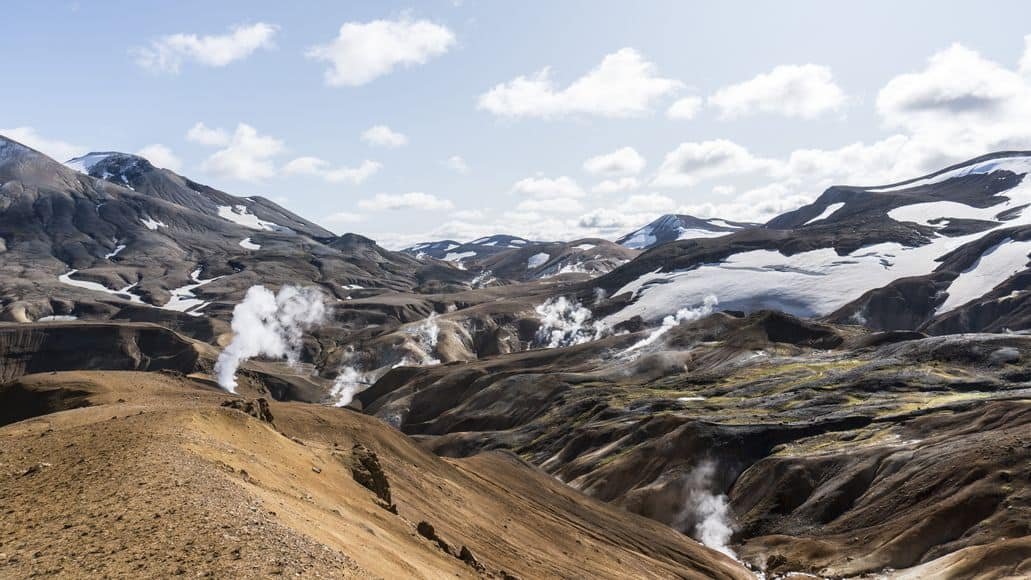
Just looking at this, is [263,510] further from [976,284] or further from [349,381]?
[976,284]

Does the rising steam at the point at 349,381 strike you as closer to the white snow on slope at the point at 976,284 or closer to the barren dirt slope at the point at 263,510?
the barren dirt slope at the point at 263,510

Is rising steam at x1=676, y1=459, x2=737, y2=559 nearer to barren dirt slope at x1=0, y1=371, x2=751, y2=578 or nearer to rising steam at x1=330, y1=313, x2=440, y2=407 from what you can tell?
barren dirt slope at x1=0, y1=371, x2=751, y2=578

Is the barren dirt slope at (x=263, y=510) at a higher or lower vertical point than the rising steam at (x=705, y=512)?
higher

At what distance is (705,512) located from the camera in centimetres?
6700

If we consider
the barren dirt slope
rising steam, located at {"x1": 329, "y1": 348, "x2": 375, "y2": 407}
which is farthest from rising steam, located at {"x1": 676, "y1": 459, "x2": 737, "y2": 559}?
rising steam, located at {"x1": 329, "y1": 348, "x2": 375, "y2": 407}

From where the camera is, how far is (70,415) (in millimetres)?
32188

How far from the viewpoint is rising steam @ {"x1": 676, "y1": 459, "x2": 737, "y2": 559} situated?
206 ft

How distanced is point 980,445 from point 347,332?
162 metres

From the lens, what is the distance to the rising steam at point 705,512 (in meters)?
62.9

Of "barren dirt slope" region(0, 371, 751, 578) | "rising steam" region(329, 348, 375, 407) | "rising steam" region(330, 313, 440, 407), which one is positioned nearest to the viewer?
"barren dirt slope" region(0, 371, 751, 578)

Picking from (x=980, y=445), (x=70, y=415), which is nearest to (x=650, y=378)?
(x=980, y=445)

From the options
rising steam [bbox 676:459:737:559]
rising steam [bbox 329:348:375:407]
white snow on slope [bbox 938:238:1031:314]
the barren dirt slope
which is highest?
white snow on slope [bbox 938:238:1031:314]

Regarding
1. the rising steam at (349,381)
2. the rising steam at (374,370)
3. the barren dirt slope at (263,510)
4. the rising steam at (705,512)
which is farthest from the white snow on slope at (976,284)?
the barren dirt slope at (263,510)

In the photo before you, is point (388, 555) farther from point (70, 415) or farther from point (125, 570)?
point (70, 415)
